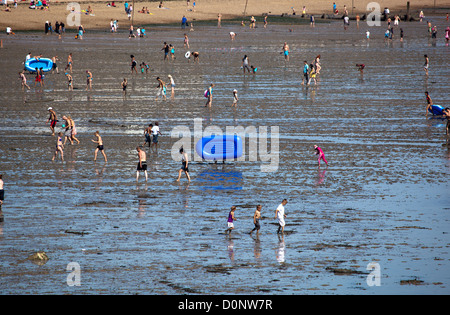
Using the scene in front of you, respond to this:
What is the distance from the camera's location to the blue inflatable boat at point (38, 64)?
152 ft

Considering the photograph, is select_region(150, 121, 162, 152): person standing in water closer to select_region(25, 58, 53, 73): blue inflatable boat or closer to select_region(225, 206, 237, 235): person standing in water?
select_region(225, 206, 237, 235): person standing in water

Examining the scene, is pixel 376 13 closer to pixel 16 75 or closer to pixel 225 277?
pixel 16 75

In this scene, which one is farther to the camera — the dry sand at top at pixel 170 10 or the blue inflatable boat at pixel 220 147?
the dry sand at top at pixel 170 10

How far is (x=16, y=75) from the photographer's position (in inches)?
1829

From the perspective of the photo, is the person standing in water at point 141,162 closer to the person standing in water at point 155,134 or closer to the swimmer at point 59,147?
the swimmer at point 59,147

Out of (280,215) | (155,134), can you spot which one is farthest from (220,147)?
(280,215)

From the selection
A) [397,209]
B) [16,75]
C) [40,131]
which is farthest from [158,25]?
[397,209]

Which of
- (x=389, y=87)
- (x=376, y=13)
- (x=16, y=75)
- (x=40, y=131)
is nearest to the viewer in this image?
(x=40, y=131)

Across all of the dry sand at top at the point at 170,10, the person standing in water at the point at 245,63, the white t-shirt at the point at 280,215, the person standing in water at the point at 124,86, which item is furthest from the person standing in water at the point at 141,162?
the dry sand at top at the point at 170,10

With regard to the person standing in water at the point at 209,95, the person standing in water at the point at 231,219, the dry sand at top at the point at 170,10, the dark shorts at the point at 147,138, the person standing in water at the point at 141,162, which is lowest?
the person standing in water at the point at 231,219

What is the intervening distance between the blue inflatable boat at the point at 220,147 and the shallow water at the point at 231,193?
18.1 inches

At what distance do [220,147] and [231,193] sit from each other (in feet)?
13.0
